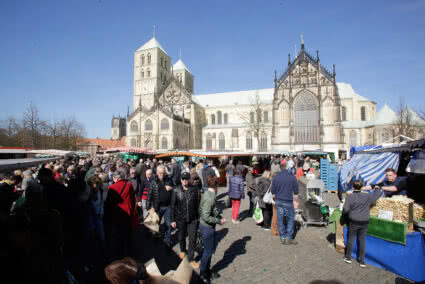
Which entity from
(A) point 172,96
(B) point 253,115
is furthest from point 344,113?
(A) point 172,96

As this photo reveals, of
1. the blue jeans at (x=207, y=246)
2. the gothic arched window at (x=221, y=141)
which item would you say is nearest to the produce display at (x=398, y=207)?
the blue jeans at (x=207, y=246)

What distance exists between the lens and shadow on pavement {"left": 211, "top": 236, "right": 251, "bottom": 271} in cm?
A: 476

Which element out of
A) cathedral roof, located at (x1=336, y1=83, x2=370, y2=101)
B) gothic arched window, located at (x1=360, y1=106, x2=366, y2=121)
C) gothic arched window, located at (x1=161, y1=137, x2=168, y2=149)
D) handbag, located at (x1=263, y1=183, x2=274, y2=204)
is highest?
cathedral roof, located at (x1=336, y1=83, x2=370, y2=101)

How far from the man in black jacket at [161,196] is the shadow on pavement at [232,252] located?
133cm

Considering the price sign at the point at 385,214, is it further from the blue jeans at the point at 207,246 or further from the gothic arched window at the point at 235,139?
the gothic arched window at the point at 235,139

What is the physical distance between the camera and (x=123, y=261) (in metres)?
1.79

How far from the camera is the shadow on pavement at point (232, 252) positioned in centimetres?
476

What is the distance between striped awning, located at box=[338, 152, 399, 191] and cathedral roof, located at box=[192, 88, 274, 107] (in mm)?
41466

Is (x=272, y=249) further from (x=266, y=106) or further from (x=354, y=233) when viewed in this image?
(x=266, y=106)

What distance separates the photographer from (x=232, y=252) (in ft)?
17.6

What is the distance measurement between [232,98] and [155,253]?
50456mm

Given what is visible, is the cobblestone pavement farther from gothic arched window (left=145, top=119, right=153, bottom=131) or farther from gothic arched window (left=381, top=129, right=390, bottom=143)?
gothic arched window (left=381, top=129, right=390, bottom=143)

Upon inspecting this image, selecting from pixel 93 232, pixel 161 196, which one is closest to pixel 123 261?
pixel 161 196

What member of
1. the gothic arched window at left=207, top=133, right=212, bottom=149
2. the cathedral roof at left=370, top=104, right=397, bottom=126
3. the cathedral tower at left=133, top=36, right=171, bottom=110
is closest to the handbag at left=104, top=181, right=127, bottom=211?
the gothic arched window at left=207, top=133, right=212, bottom=149
